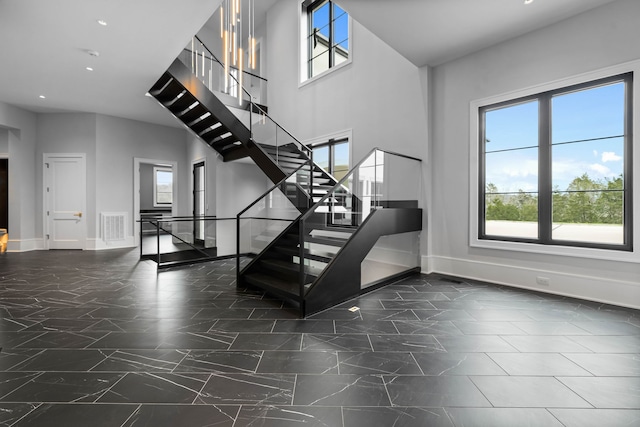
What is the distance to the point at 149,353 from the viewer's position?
2447mm

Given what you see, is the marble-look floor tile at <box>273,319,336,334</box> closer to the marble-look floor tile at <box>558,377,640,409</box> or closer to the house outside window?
the marble-look floor tile at <box>558,377,640,409</box>

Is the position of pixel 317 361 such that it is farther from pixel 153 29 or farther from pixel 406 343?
pixel 153 29

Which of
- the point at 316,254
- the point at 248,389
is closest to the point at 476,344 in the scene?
the point at 248,389

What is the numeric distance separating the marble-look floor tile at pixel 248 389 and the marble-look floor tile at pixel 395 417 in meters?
0.41

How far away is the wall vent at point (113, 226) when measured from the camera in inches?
336

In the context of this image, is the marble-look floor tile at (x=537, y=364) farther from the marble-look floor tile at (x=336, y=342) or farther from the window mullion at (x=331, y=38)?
the window mullion at (x=331, y=38)

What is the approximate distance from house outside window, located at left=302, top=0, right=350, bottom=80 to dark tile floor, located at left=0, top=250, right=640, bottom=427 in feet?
19.4

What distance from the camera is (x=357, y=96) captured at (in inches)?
258

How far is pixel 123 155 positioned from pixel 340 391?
9.76 metres

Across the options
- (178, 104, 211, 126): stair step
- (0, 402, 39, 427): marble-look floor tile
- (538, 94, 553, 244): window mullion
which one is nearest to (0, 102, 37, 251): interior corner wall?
(178, 104, 211, 126): stair step

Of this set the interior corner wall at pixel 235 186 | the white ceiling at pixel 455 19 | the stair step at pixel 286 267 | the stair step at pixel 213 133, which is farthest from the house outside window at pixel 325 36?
the stair step at pixel 286 267

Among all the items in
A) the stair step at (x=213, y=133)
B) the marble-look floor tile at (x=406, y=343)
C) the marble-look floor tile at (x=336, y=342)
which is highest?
the stair step at (x=213, y=133)

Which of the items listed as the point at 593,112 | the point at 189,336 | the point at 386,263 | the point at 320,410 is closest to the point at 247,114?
the point at 386,263

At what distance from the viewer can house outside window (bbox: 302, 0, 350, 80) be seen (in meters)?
7.10
